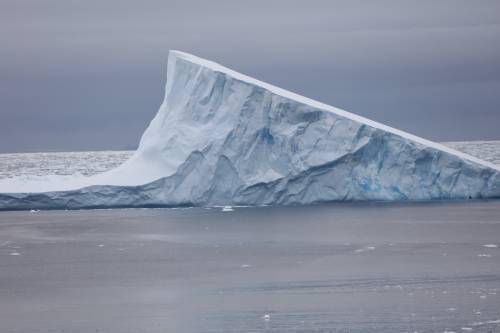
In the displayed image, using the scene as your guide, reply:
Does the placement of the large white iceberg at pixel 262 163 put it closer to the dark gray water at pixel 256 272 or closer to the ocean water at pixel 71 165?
the dark gray water at pixel 256 272

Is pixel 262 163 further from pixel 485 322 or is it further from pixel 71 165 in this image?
pixel 71 165

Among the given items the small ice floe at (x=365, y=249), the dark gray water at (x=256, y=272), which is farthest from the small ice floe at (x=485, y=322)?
the small ice floe at (x=365, y=249)

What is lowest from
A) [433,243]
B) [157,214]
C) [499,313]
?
[157,214]

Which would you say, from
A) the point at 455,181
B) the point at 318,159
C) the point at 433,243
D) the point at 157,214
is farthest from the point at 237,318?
the point at 157,214

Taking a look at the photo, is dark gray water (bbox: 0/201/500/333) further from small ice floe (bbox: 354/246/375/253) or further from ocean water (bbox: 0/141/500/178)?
ocean water (bbox: 0/141/500/178)

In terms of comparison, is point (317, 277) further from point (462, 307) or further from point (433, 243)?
point (433, 243)

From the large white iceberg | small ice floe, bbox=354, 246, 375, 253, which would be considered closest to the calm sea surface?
small ice floe, bbox=354, 246, 375, 253
